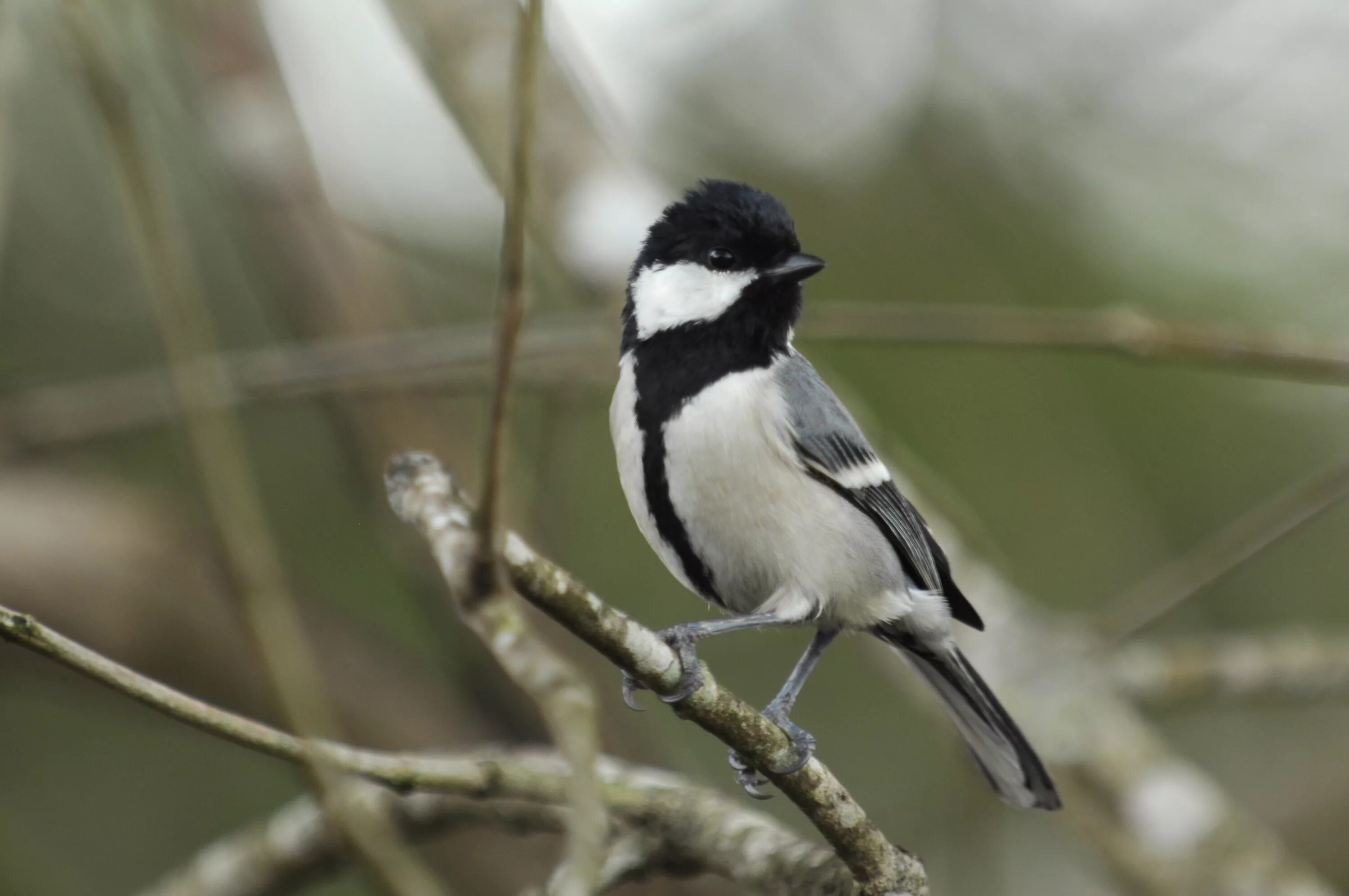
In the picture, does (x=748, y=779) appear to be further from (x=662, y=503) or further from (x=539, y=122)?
(x=539, y=122)

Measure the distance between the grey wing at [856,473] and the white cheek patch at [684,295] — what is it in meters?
0.19

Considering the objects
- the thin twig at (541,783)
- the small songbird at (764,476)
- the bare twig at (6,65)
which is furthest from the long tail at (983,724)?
the bare twig at (6,65)

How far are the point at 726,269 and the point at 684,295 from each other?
107mm

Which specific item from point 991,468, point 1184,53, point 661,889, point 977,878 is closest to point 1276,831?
point 977,878

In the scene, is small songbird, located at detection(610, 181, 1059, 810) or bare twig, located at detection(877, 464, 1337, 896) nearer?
small songbird, located at detection(610, 181, 1059, 810)

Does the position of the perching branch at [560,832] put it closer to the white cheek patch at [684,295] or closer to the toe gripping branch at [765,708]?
the toe gripping branch at [765,708]

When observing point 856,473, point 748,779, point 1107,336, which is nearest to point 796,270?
point 856,473

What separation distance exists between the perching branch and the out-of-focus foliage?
1176 mm

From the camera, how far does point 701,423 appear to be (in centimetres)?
225

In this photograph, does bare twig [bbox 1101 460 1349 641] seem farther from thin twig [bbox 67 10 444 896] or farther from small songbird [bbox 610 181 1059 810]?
thin twig [bbox 67 10 444 896]

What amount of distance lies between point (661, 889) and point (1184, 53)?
14.4ft

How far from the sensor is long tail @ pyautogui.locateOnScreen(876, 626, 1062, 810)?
2.53 meters

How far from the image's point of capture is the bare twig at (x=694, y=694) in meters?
1.15

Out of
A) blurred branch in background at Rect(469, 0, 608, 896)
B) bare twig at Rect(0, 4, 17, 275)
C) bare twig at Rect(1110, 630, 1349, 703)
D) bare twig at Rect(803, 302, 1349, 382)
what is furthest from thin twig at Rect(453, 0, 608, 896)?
bare twig at Rect(1110, 630, 1349, 703)
